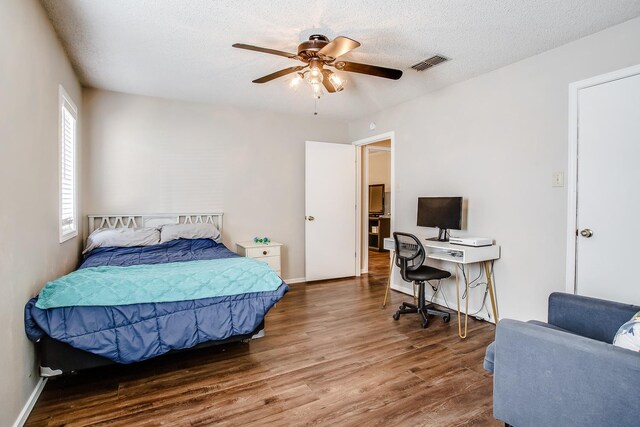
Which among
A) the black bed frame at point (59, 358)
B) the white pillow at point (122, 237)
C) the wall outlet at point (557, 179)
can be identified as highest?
the wall outlet at point (557, 179)

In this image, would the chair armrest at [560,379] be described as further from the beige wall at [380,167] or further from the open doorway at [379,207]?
the beige wall at [380,167]

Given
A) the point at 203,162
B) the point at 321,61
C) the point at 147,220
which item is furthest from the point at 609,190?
the point at 147,220

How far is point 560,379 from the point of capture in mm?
1527

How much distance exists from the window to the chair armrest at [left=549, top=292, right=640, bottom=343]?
12.3 ft

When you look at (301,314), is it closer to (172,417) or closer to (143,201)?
(172,417)

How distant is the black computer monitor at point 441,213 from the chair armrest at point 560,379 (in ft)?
6.36

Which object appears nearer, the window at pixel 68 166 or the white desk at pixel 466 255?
the window at pixel 68 166

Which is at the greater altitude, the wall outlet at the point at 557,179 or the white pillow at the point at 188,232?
the wall outlet at the point at 557,179

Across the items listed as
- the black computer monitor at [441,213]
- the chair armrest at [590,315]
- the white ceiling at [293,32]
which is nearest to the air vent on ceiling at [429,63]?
the white ceiling at [293,32]

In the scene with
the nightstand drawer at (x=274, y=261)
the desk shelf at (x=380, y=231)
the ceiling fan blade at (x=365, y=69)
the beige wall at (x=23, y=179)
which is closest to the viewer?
the beige wall at (x=23, y=179)

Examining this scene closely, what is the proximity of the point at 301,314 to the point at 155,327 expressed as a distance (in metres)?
1.74

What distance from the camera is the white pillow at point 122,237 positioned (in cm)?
366

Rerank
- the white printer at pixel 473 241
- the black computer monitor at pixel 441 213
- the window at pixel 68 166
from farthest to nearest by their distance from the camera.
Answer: the black computer monitor at pixel 441 213
the white printer at pixel 473 241
the window at pixel 68 166

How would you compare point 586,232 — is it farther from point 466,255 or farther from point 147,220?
point 147,220
